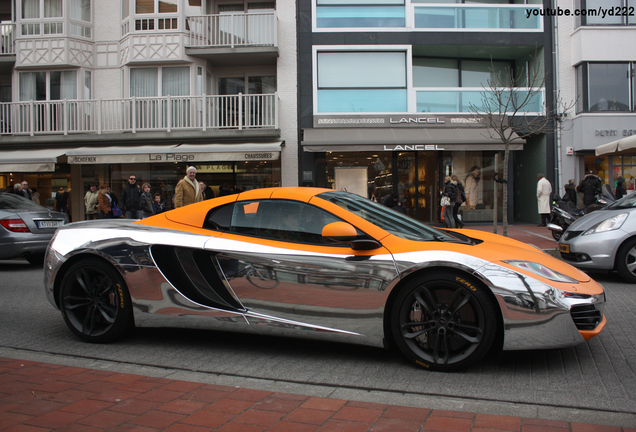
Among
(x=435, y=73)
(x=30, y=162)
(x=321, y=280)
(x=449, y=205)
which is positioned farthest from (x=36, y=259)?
(x=435, y=73)

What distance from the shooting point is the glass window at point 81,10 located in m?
18.5

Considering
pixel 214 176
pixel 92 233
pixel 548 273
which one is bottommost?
pixel 548 273

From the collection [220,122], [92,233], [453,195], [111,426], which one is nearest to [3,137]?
[220,122]

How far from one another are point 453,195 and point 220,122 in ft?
27.7

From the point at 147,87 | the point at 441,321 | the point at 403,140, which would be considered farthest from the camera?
the point at 147,87

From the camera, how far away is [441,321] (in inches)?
133

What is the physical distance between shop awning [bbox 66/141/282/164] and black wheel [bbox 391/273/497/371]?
12.1 metres

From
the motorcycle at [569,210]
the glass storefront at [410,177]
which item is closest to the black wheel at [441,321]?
the motorcycle at [569,210]

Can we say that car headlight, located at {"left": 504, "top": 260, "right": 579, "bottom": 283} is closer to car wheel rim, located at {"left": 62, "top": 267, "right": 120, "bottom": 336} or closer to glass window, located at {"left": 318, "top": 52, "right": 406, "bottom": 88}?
car wheel rim, located at {"left": 62, "top": 267, "right": 120, "bottom": 336}

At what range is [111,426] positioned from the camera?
2.64m

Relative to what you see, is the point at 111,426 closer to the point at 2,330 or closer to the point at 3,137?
the point at 2,330

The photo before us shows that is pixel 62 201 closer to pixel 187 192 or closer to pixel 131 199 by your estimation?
pixel 131 199

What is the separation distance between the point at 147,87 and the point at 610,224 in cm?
1610

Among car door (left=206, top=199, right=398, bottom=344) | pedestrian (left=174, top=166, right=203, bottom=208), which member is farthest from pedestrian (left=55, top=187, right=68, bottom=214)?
car door (left=206, top=199, right=398, bottom=344)
